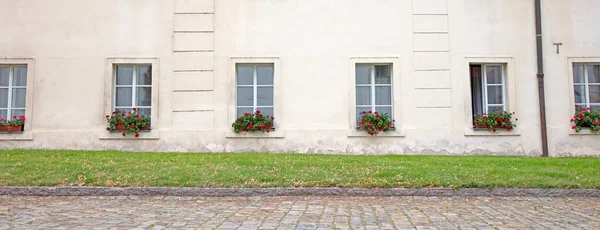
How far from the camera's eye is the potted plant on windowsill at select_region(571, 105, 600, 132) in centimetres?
1154

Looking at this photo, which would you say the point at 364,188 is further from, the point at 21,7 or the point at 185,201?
the point at 21,7

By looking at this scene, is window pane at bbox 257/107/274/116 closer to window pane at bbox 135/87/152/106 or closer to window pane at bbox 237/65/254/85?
window pane at bbox 237/65/254/85

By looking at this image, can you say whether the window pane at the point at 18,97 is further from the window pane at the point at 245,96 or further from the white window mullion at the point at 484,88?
the white window mullion at the point at 484,88

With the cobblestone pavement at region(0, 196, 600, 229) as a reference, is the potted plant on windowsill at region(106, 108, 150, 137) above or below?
above

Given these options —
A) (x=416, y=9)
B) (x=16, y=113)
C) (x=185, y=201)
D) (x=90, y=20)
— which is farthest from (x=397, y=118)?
(x=16, y=113)

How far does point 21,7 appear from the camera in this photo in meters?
11.9

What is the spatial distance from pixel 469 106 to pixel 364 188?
607cm

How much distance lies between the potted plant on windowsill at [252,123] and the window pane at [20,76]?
5.61 metres

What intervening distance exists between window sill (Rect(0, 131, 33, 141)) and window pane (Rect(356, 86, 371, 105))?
833cm

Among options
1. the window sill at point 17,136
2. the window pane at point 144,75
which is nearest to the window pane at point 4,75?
the window sill at point 17,136

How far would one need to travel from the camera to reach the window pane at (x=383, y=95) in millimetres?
12094

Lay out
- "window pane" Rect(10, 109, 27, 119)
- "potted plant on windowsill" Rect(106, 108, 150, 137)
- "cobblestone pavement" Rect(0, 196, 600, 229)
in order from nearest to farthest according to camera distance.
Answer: "cobblestone pavement" Rect(0, 196, 600, 229) < "potted plant on windowsill" Rect(106, 108, 150, 137) < "window pane" Rect(10, 109, 27, 119)

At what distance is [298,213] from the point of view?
18.0ft

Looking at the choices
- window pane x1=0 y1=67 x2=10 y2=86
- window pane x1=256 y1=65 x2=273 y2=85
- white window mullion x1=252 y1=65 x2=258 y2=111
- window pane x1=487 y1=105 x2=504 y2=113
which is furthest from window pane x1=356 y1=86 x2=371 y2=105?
window pane x1=0 y1=67 x2=10 y2=86
